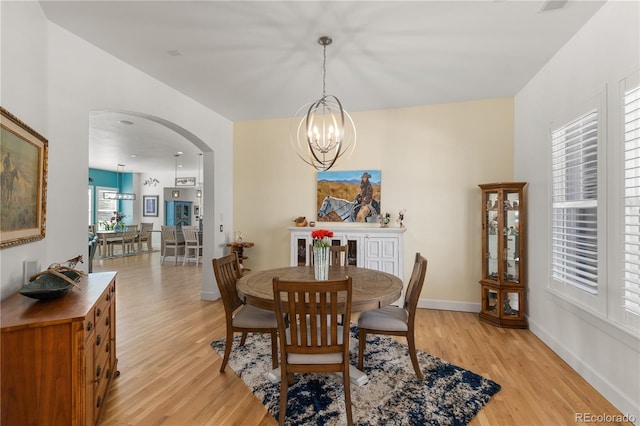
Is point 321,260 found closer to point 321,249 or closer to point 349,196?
point 321,249

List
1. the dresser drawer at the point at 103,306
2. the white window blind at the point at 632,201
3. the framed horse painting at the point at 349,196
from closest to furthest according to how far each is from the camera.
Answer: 1. the dresser drawer at the point at 103,306
2. the white window blind at the point at 632,201
3. the framed horse painting at the point at 349,196

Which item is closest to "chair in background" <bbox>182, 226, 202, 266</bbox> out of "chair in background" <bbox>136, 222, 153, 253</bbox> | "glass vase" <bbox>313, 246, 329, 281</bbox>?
"chair in background" <bbox>136, 222, 153, 253</bbox>

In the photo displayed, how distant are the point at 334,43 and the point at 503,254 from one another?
10.3 feet

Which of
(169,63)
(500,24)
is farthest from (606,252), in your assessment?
(169,63)

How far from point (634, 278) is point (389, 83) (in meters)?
2.85

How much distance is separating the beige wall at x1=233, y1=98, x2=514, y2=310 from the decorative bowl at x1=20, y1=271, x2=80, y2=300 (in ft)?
10.6

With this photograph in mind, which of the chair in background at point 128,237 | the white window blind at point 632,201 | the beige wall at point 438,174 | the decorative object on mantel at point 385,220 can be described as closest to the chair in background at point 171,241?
the chair in background at point 128,237

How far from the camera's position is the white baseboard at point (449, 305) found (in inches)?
167

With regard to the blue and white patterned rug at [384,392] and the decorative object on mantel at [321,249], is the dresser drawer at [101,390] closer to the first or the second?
the blue and white patterned rug at [384,392]

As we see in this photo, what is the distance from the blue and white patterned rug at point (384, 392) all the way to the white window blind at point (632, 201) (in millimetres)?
1132

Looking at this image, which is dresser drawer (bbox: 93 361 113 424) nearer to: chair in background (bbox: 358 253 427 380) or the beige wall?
chair in background (bbox: 358 253 427 380)

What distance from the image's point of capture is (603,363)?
232 cm

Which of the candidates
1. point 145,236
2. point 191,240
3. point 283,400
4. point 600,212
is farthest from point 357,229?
point 145,236

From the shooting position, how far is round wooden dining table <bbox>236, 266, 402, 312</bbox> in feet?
Result: 7.02
